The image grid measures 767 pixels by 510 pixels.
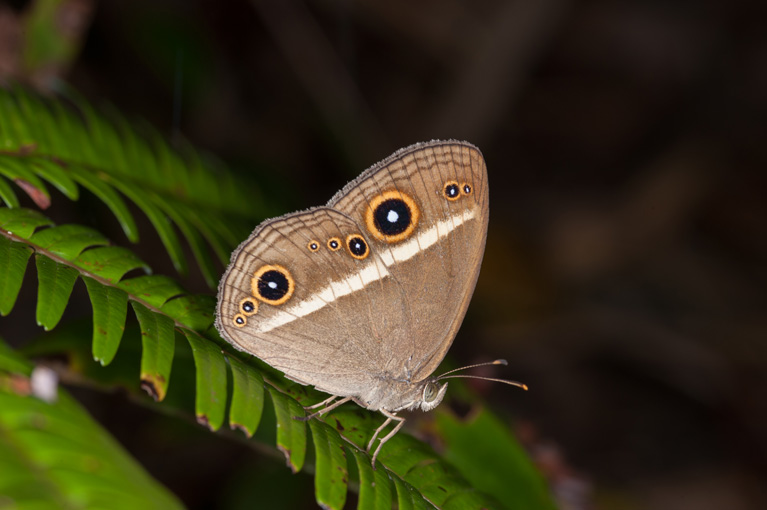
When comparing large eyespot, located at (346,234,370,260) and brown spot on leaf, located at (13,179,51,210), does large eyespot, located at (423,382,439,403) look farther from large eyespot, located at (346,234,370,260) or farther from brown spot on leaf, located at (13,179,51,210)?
brown spot on leaf, located at (13,179,51,210)

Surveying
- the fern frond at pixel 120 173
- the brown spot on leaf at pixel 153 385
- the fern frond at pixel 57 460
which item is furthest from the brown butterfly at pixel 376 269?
the fern frond at pixel 57 460

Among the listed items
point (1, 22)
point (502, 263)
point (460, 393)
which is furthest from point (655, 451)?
point (1, 22)

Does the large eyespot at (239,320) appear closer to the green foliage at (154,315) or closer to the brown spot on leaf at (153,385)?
the green foliage at (154,315)

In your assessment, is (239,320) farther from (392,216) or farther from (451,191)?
(451,191)

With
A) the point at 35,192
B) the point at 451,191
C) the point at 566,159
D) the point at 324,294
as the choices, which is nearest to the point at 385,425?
the point at 324,294

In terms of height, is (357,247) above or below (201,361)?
above

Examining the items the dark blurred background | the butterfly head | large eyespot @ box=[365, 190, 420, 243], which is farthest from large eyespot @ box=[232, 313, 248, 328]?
the dark blurred background
